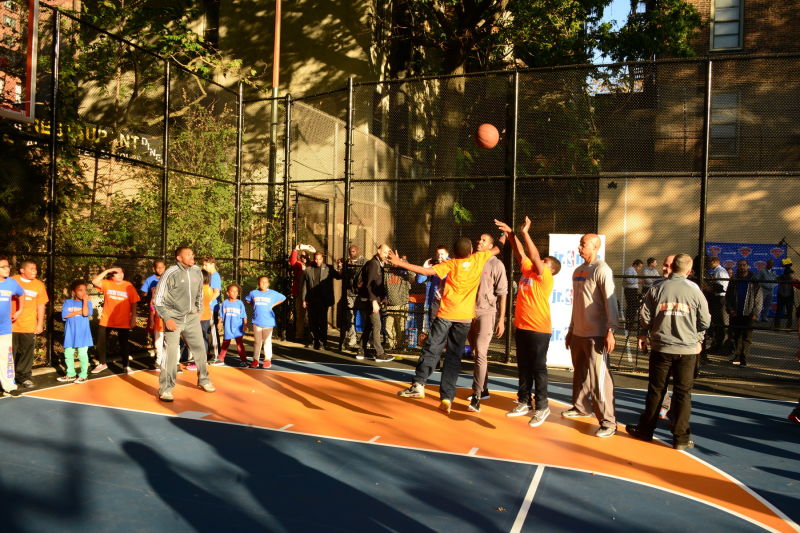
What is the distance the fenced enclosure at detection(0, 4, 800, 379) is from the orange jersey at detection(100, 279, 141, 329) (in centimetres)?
168

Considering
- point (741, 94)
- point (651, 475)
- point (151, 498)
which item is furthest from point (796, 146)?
point (151, 498)

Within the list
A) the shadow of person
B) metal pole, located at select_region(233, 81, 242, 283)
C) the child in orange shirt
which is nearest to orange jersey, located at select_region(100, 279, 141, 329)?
the child in orange shirt

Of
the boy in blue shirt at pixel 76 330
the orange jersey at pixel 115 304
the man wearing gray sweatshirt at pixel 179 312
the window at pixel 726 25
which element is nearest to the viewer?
the man wearing gray sweatshirt at pixel 179 312

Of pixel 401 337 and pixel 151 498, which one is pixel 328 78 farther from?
pixel 151 498

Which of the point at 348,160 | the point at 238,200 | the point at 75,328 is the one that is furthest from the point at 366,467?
the point at 238,200

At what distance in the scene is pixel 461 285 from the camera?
7.37 m

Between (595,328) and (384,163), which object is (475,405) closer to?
(595,328)

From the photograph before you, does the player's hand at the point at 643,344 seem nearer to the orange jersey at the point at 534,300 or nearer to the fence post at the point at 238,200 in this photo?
the orange jersey at the point at 534,300

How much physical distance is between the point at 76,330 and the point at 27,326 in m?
0.75

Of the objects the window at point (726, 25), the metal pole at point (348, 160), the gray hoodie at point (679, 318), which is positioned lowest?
the gray hoodie at point (679, 318)

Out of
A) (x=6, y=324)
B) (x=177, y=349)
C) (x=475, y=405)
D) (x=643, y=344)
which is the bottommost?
(x=475, y=405)

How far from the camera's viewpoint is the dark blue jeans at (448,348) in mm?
7242

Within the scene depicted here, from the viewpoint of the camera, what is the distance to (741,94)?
15297mm

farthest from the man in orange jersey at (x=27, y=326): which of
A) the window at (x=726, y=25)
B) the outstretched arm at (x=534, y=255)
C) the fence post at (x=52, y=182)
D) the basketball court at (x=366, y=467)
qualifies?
the window at (x=726, y=25)
